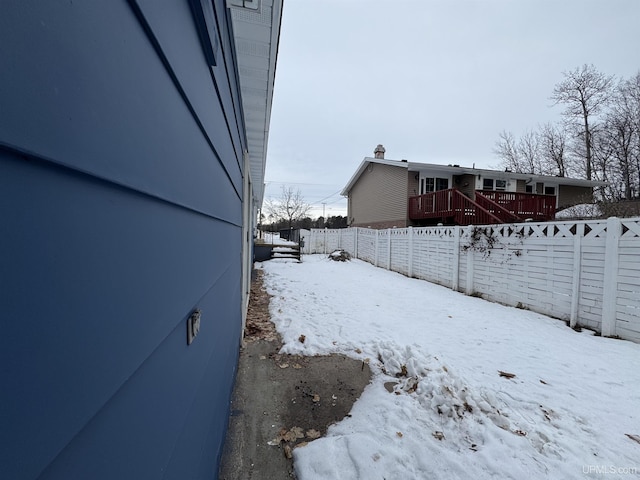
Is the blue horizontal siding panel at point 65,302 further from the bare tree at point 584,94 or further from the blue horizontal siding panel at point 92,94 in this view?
the bare tree at point 584,94

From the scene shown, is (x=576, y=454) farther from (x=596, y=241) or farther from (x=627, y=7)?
(x=627, y=7)

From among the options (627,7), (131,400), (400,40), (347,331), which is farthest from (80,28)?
(627,7)

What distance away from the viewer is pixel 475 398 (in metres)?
2.57

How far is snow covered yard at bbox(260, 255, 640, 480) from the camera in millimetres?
1975

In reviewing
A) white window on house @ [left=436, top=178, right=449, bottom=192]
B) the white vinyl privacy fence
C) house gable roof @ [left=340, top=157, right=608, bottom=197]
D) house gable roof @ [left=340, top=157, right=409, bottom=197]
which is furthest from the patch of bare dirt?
white window on house @ [left=436, top=178, right=449, bottom=192]

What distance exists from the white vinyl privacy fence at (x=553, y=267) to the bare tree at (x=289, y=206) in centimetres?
2731

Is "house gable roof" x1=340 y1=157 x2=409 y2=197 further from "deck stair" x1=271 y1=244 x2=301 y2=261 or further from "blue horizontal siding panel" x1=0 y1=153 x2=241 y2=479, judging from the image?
"blue horizontal siding panel" x1=0 y1=153 x2=241 y2=479

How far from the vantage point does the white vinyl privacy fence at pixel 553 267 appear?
150 inches

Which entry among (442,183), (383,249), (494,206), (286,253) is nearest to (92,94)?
(383,249)

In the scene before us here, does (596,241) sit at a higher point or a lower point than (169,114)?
lower

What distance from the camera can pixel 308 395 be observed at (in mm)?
2822

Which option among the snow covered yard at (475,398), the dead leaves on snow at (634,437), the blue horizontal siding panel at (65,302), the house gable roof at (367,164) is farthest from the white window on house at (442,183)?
the blue horizontal siding panel at (65,302)

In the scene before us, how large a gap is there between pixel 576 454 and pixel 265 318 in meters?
4.15

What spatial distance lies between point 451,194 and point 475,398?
31.3 ft
